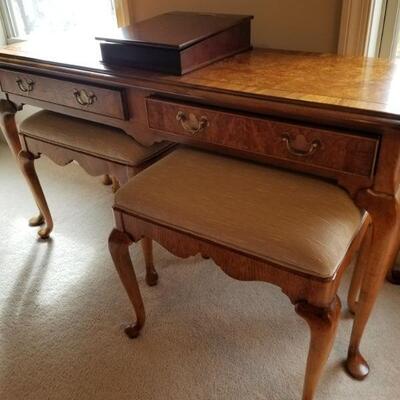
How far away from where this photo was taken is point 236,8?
139 cm

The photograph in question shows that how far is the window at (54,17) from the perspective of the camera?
201cm

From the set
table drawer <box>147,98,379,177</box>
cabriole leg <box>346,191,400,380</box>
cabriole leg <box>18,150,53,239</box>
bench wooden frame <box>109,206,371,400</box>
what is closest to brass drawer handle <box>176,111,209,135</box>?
table drawer <box>147,98,379,177</box>

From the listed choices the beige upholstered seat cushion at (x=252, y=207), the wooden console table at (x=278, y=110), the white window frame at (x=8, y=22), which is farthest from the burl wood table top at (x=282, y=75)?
the white window frame at (x=8, y=22)

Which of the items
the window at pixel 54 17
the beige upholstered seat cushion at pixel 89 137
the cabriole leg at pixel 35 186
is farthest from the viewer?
the window at pixel 54 17

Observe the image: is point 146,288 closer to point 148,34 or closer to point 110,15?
point 148,34

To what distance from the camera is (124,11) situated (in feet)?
5.34

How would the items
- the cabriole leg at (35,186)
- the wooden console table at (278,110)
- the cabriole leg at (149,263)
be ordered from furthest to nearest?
the cabriole leg at (35,186) < the cabriole leg at (149,263) < the wooden console table at (278,110)

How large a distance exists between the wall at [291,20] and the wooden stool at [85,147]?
477mm

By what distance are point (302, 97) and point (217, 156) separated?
0.32 m

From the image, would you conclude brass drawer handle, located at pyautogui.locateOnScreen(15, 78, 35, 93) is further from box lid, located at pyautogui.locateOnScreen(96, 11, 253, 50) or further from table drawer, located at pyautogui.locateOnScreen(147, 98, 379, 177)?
table drawer, located at pyautogui.locateOnScreen(147, 98, 379, 177)

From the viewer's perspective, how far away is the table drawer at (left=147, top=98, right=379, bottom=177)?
85cm

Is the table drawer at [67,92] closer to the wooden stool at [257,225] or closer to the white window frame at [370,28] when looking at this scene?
the wooden stool at [257,225]

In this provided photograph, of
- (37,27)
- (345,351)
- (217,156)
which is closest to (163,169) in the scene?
(217,156)

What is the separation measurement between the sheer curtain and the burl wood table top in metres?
0.36
